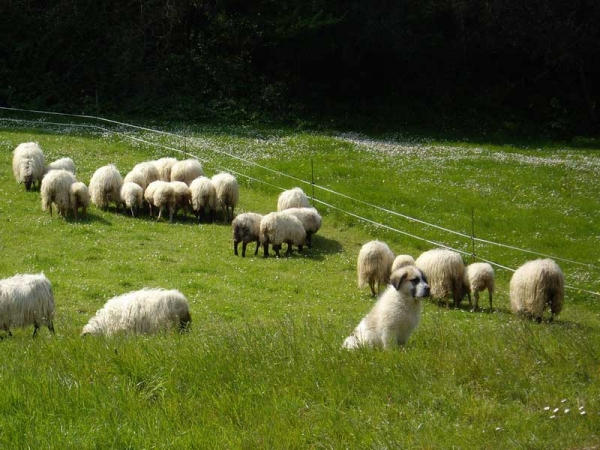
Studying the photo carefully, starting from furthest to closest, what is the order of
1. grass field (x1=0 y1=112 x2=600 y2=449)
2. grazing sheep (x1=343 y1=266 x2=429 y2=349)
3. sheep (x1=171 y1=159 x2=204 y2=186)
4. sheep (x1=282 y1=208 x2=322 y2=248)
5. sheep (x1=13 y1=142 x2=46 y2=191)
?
sheep (x1=171 y1=159 x2=204 y2=186) < sheep (x1=13 y1=142 x2=46 y2=191) < sheep (x1=282 y1=208 x2=322 y2=248) < grazing sheep (x1=343 y1=266 x2=429 y2=349) < grass field (x1=0 y1=112 x2=600 y2=449)

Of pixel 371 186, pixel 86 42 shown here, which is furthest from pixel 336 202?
pixel 86 42

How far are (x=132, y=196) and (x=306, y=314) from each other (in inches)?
381

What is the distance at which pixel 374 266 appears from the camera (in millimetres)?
17266

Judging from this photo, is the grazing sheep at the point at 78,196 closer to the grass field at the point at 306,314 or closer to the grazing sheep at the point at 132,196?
the grass field at the point at 306,314

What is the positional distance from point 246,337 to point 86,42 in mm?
37988

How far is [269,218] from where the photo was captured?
19984 millimetres

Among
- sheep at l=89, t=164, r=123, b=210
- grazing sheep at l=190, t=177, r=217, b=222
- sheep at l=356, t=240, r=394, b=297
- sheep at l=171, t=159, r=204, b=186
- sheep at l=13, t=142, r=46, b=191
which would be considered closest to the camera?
sheep at l=356, t=240, r=394, b=297

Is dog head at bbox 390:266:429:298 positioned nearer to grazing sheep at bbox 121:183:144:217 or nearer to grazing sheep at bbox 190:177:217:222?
grazing sheep at bbox 190:177:217:222

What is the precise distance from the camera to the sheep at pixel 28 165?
23.9m

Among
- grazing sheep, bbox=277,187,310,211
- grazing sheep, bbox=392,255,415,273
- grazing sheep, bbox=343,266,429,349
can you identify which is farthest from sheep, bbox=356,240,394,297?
grazing sheep, bbox=343,266,429,349

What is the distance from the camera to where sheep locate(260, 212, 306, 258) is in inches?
786

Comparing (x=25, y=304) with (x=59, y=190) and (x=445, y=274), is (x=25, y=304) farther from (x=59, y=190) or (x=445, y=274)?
(x=59, y=190)

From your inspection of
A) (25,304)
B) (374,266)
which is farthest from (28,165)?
(25,304)

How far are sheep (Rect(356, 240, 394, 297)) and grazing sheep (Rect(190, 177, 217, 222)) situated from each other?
670 centimetres
